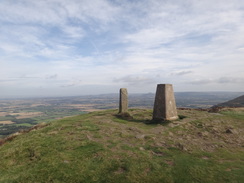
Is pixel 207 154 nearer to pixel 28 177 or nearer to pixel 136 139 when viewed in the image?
pixel 136 139

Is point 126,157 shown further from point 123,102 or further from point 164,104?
point 123,102

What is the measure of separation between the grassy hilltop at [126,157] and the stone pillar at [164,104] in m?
3.63

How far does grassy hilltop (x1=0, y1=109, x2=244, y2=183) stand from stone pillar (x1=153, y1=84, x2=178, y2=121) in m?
3.63

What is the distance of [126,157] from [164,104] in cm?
894

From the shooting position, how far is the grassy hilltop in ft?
18.7

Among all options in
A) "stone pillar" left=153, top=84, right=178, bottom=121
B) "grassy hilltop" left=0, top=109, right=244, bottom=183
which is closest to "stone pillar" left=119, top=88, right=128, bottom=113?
"stone pillar" left=153, top=84, right=178, bottom=121

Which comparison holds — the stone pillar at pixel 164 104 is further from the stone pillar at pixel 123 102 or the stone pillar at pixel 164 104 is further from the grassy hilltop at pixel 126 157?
the stone pillar at pixel 123 102

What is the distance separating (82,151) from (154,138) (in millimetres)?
4681

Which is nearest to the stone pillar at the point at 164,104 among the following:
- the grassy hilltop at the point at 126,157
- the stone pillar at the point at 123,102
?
the grassy hilltop at the point at 126,157

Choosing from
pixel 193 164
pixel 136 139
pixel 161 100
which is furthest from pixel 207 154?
pixel 161 100

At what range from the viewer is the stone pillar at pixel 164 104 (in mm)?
14909

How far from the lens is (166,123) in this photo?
556 inches

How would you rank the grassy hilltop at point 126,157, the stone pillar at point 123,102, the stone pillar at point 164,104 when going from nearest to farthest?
the grassy hilltop at point 126,157 < the stone pillar at point 164,104 < the stone pillar at point 123,102

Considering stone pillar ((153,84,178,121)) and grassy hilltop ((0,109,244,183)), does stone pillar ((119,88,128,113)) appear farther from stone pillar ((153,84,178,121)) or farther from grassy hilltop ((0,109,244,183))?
grassy hilltop ((0,109,244,183))
